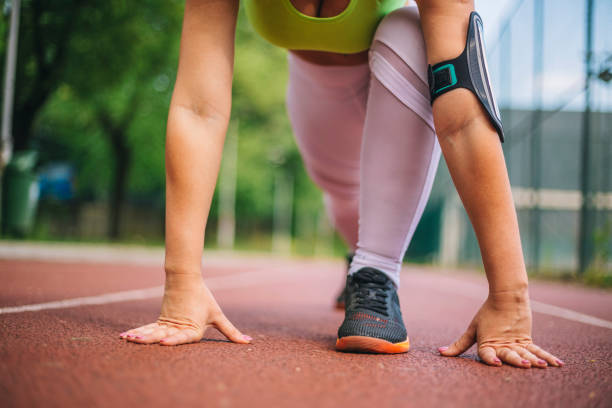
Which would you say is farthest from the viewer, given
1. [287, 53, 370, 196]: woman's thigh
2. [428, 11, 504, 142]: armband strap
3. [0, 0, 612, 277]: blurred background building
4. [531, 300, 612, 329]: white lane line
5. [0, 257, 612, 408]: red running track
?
[0, 0, 612, 277]: blurred background building

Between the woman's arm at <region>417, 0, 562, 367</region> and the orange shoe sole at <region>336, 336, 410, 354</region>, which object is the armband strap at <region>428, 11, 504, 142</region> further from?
the orange shoe sole at <region>336, 336, 410, 354</region>

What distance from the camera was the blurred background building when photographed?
7.00 metres

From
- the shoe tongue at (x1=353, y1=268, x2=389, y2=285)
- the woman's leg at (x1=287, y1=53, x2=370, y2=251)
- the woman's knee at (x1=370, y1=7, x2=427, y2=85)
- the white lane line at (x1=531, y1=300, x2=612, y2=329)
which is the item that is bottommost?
the white lane line at (x1=531, y1=300, x2=612, y2=329)

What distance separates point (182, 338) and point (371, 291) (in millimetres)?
551

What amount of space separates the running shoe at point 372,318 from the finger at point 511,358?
25cm

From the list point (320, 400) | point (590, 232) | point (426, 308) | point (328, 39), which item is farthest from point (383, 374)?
point (590, 232)

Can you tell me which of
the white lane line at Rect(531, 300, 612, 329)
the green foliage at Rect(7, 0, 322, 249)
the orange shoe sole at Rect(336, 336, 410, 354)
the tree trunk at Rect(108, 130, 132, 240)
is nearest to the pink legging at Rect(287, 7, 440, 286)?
the orange shoe sole at Rect(336, 336, 410, 354)

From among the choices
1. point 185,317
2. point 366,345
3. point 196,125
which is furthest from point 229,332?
point 196,125

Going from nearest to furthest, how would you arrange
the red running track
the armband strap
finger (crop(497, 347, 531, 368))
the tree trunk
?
the red running track < finger (crop(497, 347, 531, 368)) < the armband strap < the tree trunk

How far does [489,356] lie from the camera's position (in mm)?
1321

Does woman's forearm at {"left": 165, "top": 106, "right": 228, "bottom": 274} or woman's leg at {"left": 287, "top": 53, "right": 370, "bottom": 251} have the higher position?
woman's leg at {"left": 287, "top": 53, "right": 370, "bottom": 251}

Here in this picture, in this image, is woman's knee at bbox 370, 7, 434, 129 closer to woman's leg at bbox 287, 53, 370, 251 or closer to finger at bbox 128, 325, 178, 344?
woman's leg at bbox 287, 53, 370, 251

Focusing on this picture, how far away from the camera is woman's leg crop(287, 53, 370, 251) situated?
6.69ft

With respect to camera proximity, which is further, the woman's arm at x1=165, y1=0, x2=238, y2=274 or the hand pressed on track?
the woman's arm at x1=165, y1=0, x2=238, y2=274
